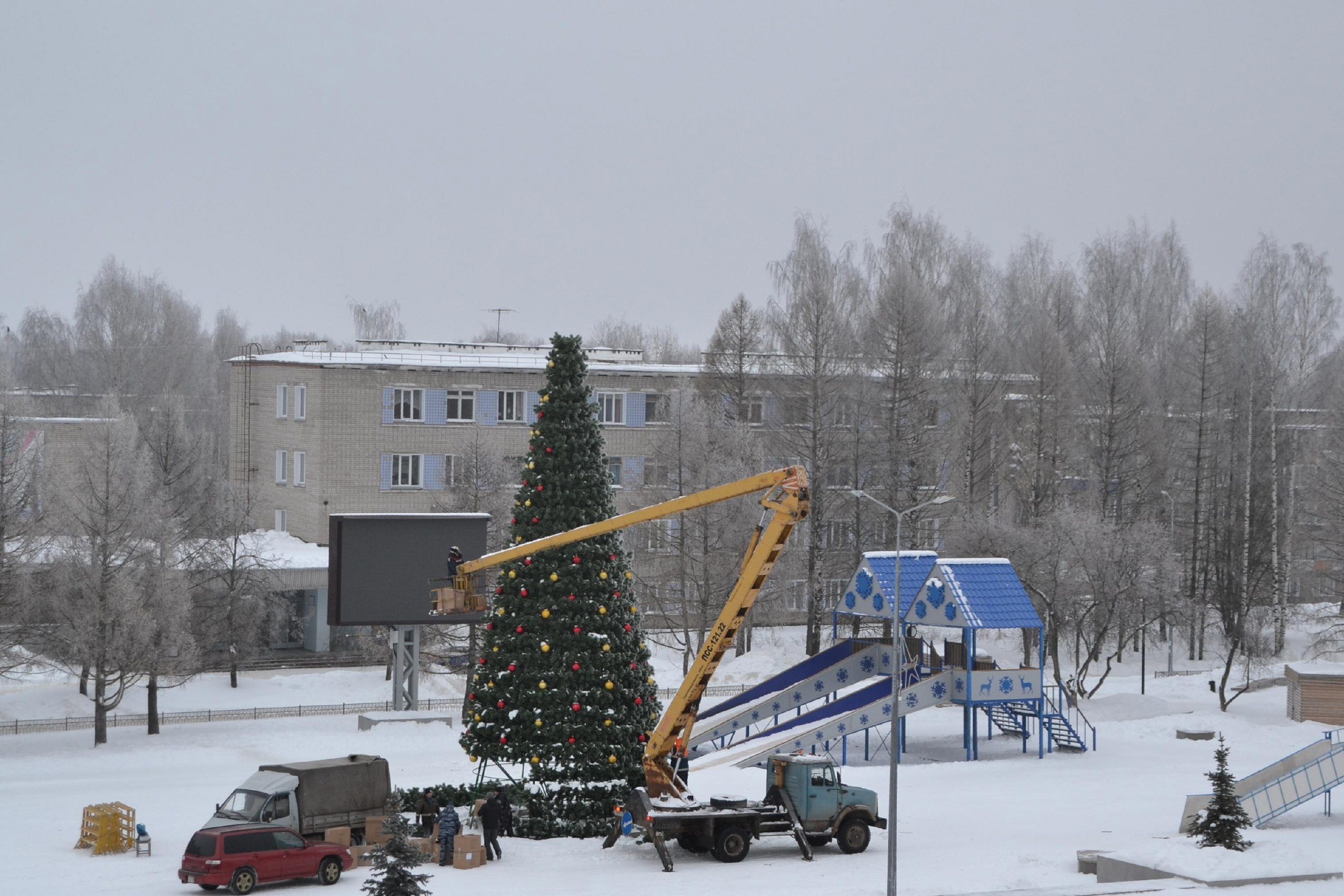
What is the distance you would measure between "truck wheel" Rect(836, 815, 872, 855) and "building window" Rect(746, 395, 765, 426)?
125 ft

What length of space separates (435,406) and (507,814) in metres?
40.7

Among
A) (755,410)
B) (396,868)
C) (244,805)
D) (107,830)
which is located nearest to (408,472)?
(755,410)

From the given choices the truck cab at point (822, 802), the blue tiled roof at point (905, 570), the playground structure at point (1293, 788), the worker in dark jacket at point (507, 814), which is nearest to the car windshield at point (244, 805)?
Result: the worker in dark jacket at point (507, 814)

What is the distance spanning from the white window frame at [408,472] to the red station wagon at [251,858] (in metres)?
42.2

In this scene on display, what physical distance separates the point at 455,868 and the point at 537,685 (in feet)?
14.1

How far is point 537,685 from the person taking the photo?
28.0 meters

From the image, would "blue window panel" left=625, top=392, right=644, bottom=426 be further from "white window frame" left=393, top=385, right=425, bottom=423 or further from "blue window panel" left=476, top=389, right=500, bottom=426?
"white window frame" left=393, top=385, right=425, bottom=423

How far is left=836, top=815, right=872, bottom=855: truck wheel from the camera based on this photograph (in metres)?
26.6

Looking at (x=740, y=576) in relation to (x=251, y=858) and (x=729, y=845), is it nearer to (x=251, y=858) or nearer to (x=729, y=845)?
(x=729, y=845)

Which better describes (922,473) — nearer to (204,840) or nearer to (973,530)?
(973,530)

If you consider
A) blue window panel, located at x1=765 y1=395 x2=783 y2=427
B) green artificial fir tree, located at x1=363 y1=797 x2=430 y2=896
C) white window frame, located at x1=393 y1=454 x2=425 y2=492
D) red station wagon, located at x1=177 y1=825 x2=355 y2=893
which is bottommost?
red station wagon, located at x1=177 y1=825 x2=355 y2=893

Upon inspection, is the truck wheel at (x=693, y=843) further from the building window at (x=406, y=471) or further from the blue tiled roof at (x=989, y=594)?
the building window at (x=406, y=471)

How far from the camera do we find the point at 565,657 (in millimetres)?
28047

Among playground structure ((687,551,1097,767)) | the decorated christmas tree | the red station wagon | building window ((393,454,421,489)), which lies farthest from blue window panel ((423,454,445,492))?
the red station wagon
